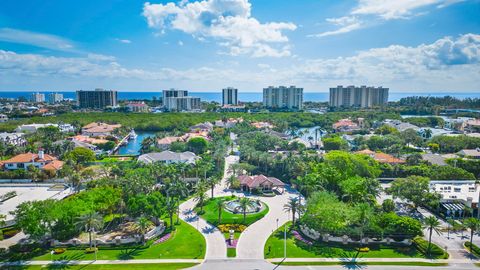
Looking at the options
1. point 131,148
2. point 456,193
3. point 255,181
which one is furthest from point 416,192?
point 131,148

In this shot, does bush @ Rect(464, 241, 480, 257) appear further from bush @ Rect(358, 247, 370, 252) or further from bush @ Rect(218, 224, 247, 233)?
bush @ Rect(218, 224, 247, 233)

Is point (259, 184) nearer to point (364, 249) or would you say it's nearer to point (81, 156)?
point (364, 249)

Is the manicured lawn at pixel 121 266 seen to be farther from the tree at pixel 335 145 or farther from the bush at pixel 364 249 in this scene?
the tree at pixel 335 145

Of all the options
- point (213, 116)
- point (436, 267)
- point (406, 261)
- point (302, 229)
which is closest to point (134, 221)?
point (302, 229)

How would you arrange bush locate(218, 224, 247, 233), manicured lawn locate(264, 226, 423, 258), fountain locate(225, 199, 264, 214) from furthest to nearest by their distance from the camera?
fountain locate(225, 199, 264, 214) → bush locate(218, 224, 247, 233) → manicured lawn locate(264, 226, 423, 258)

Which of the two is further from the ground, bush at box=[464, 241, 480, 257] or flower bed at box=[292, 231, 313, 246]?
bush at box=[464, 241, 480, 257]

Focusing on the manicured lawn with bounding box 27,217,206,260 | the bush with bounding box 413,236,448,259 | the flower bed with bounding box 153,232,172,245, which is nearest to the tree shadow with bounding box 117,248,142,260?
the manicured lawn with bounding box 27,217,206,260

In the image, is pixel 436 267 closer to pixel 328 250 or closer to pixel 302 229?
pixel 328 250
